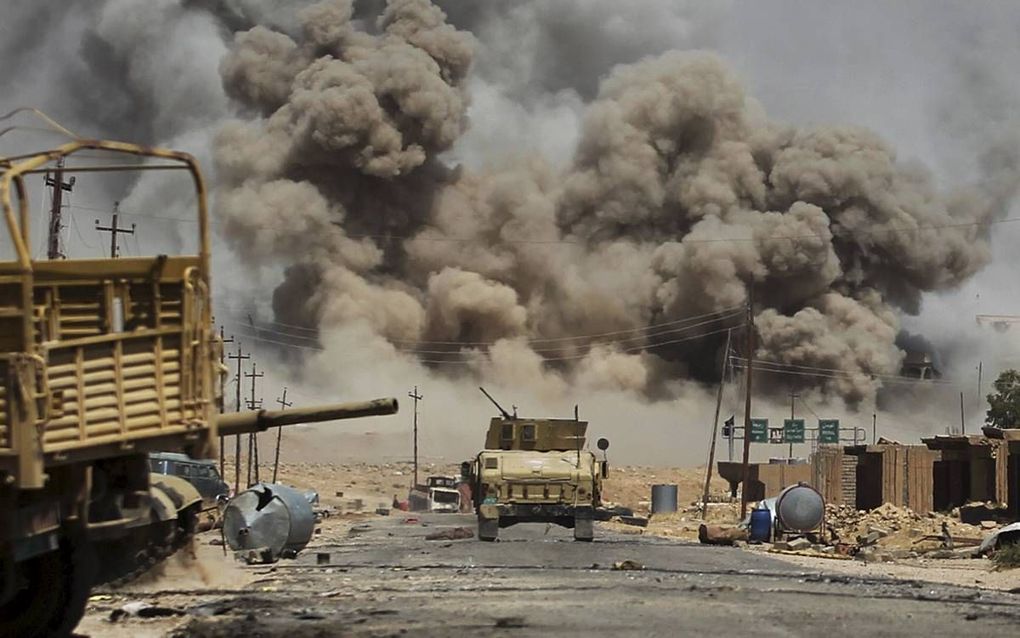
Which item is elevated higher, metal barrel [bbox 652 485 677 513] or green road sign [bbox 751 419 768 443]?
green road sign [bbox 751 419 768 443]

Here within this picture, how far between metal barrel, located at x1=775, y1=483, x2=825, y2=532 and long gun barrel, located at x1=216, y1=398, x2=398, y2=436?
74.4 ft

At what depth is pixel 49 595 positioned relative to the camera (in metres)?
10.8

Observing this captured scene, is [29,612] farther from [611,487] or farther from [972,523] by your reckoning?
[611,487]

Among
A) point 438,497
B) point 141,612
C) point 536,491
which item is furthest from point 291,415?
point 438,497

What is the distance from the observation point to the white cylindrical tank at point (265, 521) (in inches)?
890

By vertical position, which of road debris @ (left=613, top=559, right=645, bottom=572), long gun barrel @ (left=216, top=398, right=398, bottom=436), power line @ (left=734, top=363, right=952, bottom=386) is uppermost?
power line @ (left=734, top=363, right=952, bottom=386)

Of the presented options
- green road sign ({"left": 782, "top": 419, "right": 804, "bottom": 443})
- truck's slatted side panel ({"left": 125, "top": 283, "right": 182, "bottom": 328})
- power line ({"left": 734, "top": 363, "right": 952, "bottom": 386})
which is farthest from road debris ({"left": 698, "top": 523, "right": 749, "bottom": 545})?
power line ({"left": 734, "top": 363, "right": 952, "bottom": 386})

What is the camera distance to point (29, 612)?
10.8 metres

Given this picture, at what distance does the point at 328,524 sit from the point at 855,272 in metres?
46.1

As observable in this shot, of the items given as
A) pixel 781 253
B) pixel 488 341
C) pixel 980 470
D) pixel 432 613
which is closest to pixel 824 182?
pixel 781 253

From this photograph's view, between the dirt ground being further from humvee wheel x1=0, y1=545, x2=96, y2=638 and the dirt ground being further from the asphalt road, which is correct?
humvee wheel x1=0, y1=545, x2=96, y2=638

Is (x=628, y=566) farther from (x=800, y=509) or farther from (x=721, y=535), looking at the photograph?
(x=800, y=509)

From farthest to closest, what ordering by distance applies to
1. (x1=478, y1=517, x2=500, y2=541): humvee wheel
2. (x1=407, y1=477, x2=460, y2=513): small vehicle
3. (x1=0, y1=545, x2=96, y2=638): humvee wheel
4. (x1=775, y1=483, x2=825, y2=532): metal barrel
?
(x1=407, y1=477, x2=460, y2=513): small vehicle → (x1=775, y1=483, x2=825, y2=532): metal barrel → (x1=478, y1=517, x2=500, y2=541): humvee wheel → (x1=0, y1=545, x2=96, y2=638): humvee wheel

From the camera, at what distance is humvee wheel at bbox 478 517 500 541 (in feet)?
93.2
